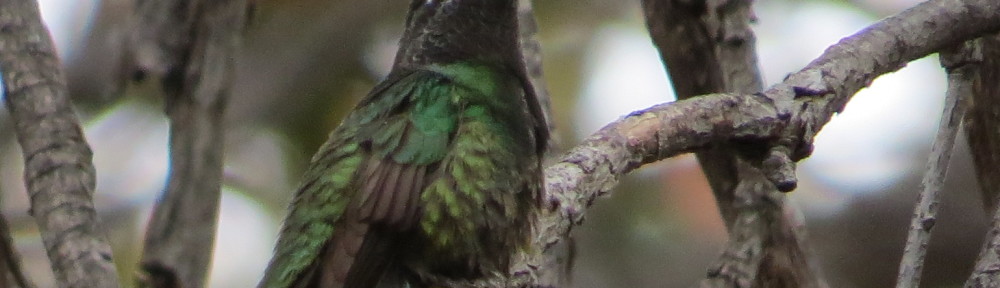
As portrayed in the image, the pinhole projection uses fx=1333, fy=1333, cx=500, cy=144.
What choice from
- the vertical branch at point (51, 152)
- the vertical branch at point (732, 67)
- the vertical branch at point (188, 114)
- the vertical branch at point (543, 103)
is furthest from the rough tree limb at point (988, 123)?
the vertical branch at point (51, 152)

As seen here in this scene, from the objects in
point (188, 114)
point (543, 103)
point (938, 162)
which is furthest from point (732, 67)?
point (188, 114)

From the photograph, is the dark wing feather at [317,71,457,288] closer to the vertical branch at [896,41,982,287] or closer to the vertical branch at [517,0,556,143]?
the vertical branch at [517,0,556,143]

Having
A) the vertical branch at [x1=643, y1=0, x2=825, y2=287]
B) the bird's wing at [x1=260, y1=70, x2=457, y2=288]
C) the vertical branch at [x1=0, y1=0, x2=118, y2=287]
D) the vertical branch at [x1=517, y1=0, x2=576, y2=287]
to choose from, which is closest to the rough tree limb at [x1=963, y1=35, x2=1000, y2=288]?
the vertical branch at [x1=643, y1=0, x2=825, y2=287]

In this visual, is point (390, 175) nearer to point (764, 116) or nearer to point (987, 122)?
point (764, 116)

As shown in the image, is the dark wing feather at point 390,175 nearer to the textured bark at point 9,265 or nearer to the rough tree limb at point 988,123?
the textured bark at point 9,265

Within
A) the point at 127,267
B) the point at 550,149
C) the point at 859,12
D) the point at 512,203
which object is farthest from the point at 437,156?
the point at 859,12

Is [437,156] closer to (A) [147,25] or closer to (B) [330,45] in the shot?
(A) [147,25]
